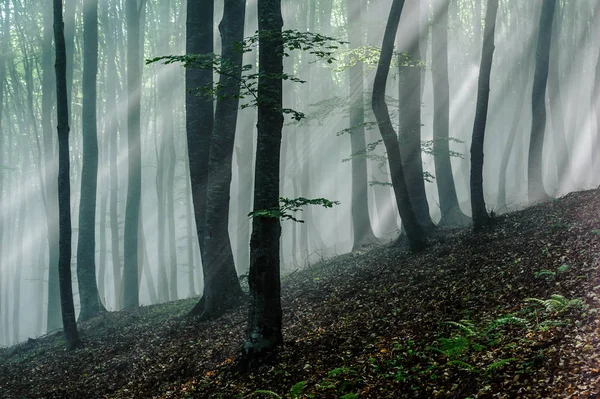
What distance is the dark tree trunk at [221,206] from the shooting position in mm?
12648

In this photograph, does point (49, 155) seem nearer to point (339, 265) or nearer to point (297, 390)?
point (339, 265)

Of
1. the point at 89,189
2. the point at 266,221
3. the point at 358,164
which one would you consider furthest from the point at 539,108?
the point at 89,189

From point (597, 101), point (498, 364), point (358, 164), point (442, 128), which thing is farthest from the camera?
point (358, 164)

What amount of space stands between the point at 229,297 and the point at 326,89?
86.1ft

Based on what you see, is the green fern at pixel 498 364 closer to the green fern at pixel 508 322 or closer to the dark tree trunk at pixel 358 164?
the green fern at pixel 508 322

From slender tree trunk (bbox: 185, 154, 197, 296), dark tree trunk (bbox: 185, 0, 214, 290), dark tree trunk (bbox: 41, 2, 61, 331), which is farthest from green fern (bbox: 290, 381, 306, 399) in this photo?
slender tree trunk (bbox: 185, 154, 197, 296)

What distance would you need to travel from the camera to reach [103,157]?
1502 inches

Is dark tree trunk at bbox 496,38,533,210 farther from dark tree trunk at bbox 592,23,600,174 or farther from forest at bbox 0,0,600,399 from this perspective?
dark tree trunk at bbox 592,23,600,174

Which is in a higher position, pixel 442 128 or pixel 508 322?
pixel 442 128

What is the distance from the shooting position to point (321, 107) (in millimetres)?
20469

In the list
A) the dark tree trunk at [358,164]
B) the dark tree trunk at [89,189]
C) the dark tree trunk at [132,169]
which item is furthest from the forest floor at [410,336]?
the dark tree trunk at [132,169]

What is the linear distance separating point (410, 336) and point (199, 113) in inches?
348

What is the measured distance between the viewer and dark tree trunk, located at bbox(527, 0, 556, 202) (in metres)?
16.7

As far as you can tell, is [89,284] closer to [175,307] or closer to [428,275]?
[175,307]
